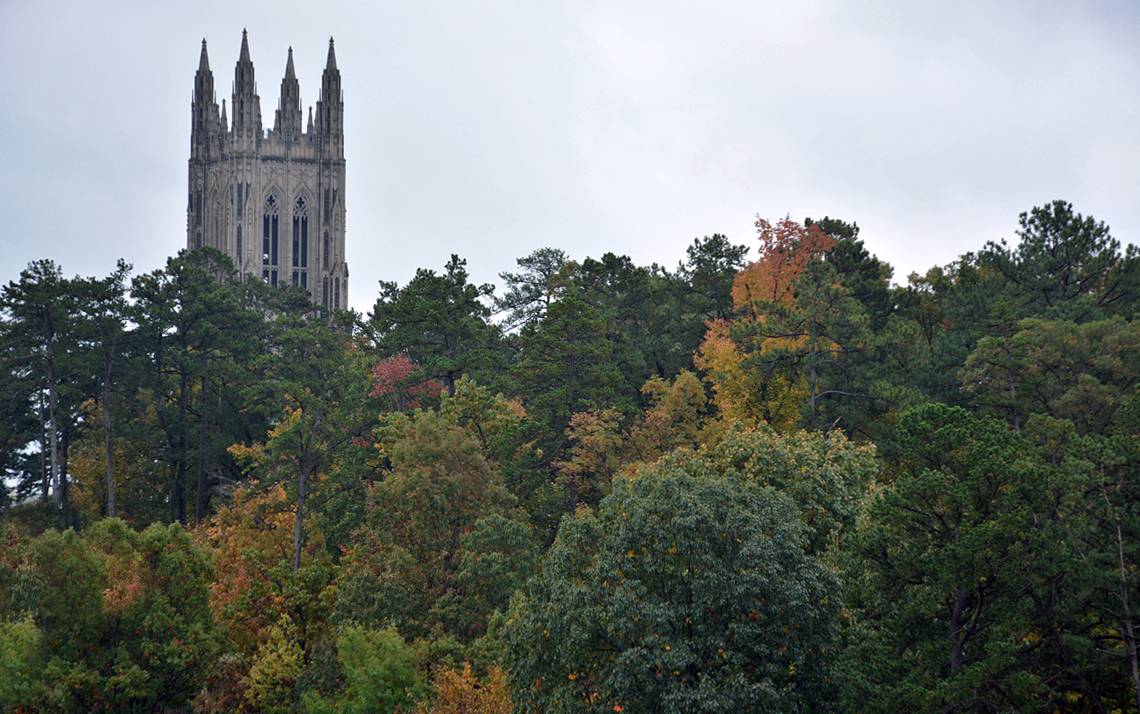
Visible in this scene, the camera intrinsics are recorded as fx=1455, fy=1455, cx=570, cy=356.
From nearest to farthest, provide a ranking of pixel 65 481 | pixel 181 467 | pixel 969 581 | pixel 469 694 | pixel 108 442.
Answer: pixel 969 581
pixel 469 694
pixel 108 442
pixel 65 481
pixel 181 467

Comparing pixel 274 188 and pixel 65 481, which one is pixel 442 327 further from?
pixel 274 188

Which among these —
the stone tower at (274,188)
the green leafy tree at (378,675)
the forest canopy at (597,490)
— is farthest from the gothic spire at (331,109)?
the green leafy tree at (378,675)

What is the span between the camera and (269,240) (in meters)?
118

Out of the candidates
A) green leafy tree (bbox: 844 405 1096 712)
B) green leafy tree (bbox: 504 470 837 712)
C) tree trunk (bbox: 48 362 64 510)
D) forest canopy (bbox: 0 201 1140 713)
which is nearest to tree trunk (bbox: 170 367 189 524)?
forest canopy (bbox: 0 201 1140 713)

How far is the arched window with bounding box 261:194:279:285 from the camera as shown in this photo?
117250 millimetres

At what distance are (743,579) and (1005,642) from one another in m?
4.80

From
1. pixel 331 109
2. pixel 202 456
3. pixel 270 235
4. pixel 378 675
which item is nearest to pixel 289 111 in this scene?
pixel 331 109

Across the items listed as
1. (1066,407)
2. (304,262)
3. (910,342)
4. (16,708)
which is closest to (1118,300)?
(910,342)

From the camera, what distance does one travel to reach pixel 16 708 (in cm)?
3628

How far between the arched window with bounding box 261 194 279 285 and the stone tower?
0.08 metres

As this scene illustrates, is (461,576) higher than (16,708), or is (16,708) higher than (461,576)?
(461,576)

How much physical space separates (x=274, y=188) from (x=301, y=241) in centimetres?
483

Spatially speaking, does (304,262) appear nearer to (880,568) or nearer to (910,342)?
(910,342)

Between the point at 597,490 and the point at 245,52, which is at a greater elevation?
the point at 245,52
